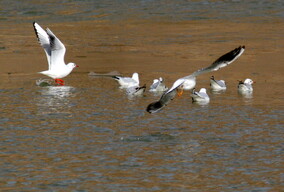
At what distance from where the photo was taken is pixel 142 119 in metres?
13.5

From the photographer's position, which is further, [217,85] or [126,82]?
[126,82]

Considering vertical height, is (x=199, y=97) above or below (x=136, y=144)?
below

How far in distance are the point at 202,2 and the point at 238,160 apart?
2679cm

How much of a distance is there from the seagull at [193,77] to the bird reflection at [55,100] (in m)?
2.94

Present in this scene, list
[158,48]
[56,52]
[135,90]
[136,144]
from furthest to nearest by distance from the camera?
[158,48] → [56,52] → [135,90] → [136,144]

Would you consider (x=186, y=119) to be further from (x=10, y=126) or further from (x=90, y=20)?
(x=90, y=20)

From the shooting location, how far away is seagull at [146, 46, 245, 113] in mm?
10328

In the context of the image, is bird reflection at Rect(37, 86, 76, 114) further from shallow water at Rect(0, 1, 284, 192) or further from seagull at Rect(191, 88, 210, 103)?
seagull at Rect(191, 88, 210, 103)

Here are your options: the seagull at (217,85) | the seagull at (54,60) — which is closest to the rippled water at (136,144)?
the seagull at (217,85)

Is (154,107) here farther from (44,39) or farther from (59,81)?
(44,39)

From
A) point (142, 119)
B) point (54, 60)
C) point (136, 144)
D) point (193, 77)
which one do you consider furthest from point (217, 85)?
point (136, 144)

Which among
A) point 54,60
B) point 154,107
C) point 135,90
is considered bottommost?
point 135,90

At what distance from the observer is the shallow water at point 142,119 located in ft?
31.0

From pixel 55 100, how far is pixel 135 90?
1.90m
